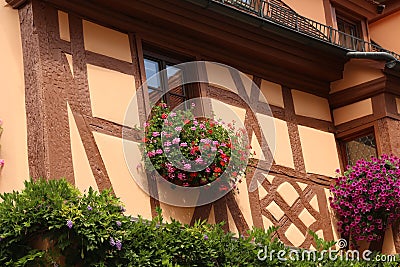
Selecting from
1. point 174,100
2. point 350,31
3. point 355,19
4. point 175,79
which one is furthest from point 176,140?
point 355,19

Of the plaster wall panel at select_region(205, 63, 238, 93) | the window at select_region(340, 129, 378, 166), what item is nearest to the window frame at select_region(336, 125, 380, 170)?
the window at select_region(340, 129, 378, 166)

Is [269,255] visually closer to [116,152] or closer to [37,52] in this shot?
[116,152]

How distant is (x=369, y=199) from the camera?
10453 mm

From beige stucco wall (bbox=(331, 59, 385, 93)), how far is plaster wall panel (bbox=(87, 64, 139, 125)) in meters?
3.18

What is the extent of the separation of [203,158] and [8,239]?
7.09 feet

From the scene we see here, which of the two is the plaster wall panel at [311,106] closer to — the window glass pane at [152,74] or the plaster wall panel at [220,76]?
the plaster wall panel at [220,76]

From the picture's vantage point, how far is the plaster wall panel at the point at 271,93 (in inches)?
423

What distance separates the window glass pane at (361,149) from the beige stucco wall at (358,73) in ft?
2.11

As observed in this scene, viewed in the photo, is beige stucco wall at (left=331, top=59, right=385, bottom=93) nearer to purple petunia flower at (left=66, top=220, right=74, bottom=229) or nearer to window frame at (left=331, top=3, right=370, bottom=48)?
window frame at (left=331, top=3, right=370, bottom=48)

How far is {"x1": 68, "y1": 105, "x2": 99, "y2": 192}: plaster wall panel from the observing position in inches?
331

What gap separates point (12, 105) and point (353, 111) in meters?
4.45

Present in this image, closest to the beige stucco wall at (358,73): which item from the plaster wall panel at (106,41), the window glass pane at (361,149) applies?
the window glass pane at (361,149)

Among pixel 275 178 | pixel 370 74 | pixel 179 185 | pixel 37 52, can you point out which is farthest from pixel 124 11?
pixel 370 74

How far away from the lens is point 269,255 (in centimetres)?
916
